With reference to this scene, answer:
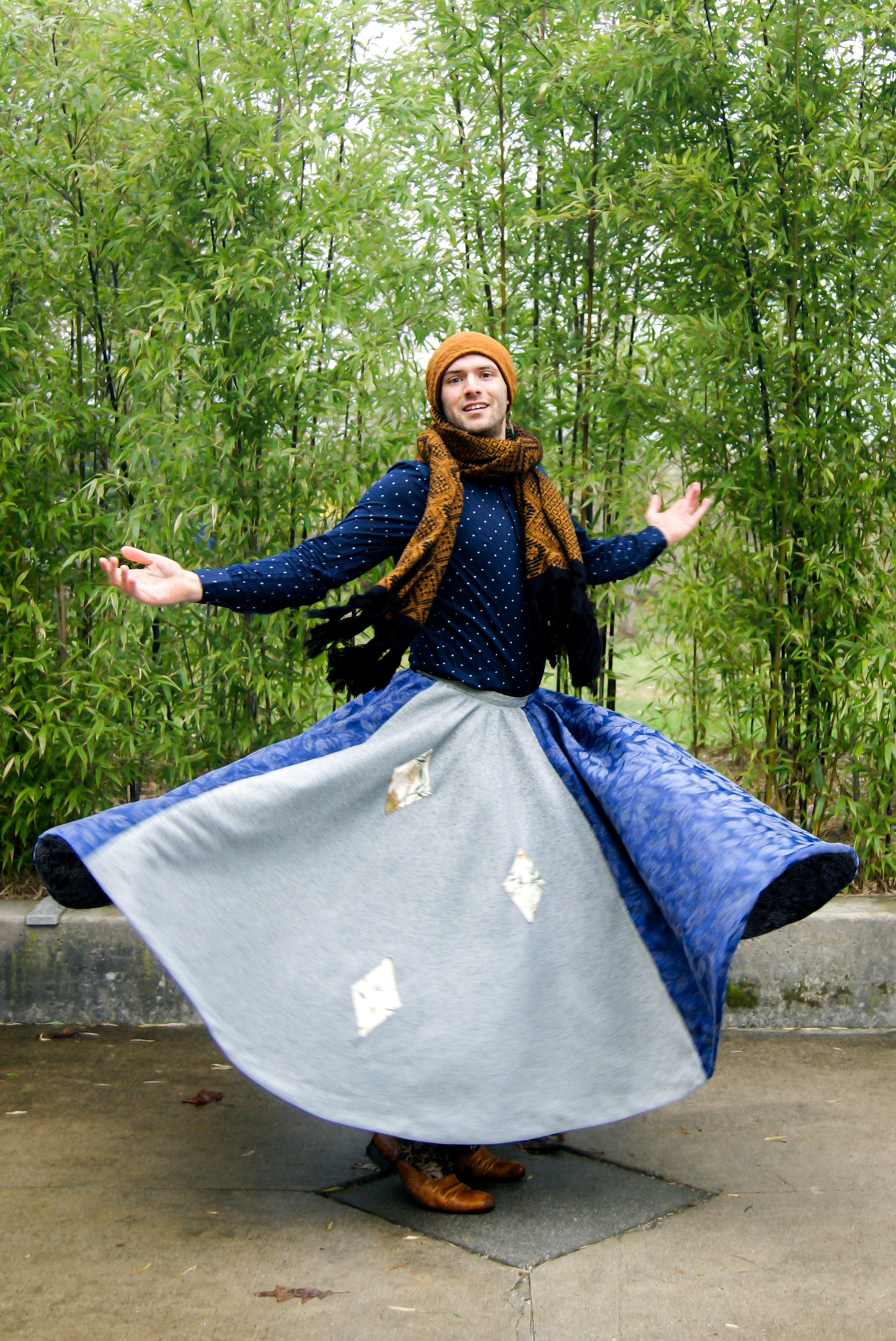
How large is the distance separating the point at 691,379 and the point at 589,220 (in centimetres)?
52

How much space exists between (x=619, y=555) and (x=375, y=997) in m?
1.06

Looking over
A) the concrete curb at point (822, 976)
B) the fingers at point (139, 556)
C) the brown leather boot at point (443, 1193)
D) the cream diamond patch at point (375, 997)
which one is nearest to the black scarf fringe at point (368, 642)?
the fingers at point (139, 556)

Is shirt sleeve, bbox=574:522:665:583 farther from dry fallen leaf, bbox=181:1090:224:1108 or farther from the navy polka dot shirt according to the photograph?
dry fallen leaf, bbox=181:1090:224:1108

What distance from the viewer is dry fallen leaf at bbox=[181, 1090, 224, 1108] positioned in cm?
311

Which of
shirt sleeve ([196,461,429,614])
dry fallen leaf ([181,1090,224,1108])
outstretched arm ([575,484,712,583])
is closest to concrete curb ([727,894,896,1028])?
outstretched arm ([575,484,712,583])

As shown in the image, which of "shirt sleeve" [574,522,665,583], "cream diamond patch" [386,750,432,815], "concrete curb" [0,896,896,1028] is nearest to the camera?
"cream diamond patch" [386,750,432,815]

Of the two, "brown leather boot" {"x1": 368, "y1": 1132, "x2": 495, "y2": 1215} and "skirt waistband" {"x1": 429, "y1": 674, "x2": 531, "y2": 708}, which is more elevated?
"skirt waistband" {"x1": 429, "y1": 674, "x2": 531, "y2": 708}

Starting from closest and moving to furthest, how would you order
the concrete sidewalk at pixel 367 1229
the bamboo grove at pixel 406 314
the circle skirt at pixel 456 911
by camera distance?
the concrete sidewalk at pixel 367 1229 < the circle skirt at pixel 456 911 < the bamboo grove at pixel 406 314

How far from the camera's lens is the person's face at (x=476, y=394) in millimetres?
2738

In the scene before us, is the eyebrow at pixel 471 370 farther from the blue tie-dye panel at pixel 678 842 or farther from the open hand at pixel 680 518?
the blue tie-dye panel at pixel 678 842

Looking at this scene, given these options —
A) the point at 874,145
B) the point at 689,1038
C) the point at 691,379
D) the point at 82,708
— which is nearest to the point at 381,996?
the point at 689,1038

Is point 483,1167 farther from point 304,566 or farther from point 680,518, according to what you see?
point 680,518

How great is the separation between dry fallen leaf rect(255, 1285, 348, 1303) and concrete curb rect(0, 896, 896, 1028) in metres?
1.42

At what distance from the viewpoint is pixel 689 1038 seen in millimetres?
2422
